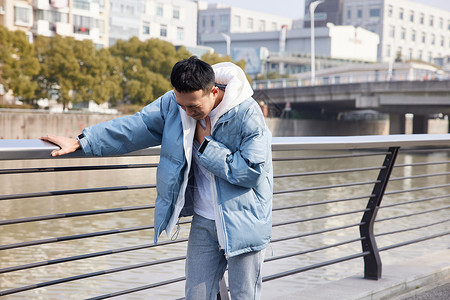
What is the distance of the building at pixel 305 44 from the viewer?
94812 mm

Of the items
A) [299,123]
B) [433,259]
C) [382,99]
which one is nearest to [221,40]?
[299,123]

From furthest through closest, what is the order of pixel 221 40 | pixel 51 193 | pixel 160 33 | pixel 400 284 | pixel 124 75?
pixel 221 40
pixel 160 33
pixel 124 75
pixel 400 284
pixel 51 193

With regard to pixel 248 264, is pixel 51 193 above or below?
above

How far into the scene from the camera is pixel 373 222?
4531 mm

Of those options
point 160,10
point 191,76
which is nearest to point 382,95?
point 191,76

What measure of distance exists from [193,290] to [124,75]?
44.2 metres

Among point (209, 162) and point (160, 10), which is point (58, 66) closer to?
point (209, 162)

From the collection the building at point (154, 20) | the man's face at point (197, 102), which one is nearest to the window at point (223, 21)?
the building at point (154, 20)

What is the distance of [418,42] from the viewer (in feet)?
356

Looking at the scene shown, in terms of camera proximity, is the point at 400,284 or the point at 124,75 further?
the point at 124,75

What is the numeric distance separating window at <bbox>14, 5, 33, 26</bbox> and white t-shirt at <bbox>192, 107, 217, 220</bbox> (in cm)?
5019

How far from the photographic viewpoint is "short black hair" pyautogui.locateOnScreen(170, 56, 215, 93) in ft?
8.07

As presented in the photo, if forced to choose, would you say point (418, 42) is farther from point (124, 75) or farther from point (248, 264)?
point (248, 264)

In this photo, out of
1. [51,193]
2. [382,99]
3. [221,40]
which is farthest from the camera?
[221,40]
